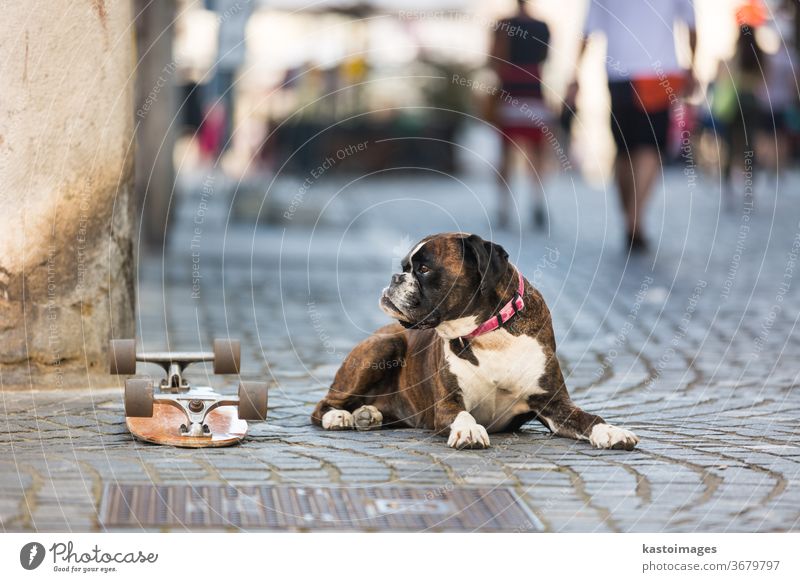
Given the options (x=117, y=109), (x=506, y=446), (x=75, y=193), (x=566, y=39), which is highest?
(x=566, y=39)

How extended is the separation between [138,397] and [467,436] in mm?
1409

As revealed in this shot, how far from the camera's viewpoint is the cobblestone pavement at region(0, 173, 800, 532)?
5.13m

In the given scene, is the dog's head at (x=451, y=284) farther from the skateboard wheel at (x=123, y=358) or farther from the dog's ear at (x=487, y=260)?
the skateboard wheel at (x=123, y=358)

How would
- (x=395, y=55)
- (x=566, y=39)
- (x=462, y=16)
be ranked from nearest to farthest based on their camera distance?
(x=462, y=16) < (x=566, y=39) < (x=395, y=55)

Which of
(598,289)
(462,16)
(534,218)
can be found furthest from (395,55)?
(598,289)

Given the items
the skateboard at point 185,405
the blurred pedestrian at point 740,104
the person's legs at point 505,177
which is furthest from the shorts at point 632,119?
the skateboard at point 185,405

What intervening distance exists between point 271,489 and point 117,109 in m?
3.05

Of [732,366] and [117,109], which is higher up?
[117,109]

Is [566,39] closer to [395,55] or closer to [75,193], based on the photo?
[75,193]

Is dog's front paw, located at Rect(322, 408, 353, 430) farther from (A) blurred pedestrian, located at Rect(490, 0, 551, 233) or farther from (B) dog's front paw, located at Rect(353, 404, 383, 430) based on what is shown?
(A) blurred pedestrian, located at Rect(490, 0, 551, 233)

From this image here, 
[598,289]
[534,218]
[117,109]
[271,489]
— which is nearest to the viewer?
[271,489]

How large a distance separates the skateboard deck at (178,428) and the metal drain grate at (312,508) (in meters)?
0.71

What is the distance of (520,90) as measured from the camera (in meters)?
15.4

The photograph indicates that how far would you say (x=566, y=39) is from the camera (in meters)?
15.4
